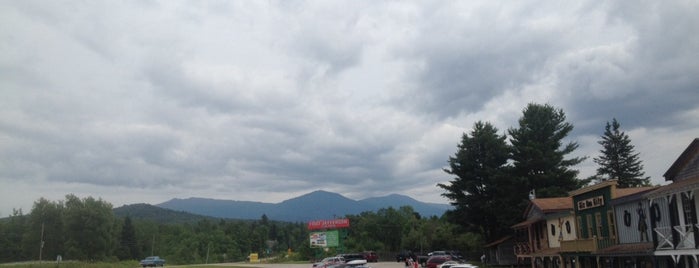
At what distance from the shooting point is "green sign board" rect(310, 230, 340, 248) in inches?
3716

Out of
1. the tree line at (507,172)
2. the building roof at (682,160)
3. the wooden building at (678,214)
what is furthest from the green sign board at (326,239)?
the building roof at (682,160)

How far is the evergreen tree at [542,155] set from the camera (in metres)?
65.6

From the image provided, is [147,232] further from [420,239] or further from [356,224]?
[420,239]

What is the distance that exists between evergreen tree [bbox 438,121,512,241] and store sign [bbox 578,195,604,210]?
2651 cm

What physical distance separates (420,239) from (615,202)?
A: 68.0m

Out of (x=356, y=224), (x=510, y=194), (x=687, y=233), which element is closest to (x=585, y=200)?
(x=687, y=233)

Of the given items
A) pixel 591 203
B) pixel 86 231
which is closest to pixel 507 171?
pixel 591 203

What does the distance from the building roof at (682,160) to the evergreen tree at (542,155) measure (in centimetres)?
3460

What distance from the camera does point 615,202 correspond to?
114 feet

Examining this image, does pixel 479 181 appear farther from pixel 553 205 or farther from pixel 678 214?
pixel 678 214

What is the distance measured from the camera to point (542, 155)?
6644 centimetres

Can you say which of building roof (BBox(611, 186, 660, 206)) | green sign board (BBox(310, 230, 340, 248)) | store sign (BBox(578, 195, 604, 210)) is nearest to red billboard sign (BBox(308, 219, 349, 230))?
green sign board (BBox(310, 230, 340, 248))

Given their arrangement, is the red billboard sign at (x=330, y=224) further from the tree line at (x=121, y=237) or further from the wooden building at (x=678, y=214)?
the wooden building at (x=678, y=214)

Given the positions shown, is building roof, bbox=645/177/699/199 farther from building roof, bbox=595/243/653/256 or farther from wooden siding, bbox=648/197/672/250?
building roof, bbox=595/243/653/256
